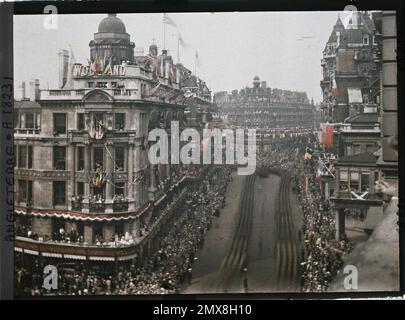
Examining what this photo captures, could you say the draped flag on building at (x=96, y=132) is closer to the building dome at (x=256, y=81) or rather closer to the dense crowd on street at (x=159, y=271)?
the dense crowd on street at (x=159, y=271)

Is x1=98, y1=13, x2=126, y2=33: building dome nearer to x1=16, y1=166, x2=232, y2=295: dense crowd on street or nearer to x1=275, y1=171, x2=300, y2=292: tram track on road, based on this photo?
x1=16, y1=166, x2=232, y2=295: dense crowd on street

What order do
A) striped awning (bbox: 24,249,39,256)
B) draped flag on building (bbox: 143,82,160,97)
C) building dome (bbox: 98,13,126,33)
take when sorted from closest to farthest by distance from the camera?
building dome (bbox: 98,13,126,33), striped awning (bbox: 24,249,39,256), draped flag on building (bbox: 143,82,160,97)

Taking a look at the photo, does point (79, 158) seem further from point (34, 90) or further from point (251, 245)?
point (251, 245)

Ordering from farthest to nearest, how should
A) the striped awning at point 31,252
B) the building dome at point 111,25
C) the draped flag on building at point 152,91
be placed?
the draped flag on building at point 152,91 → the striped awning at point 31,252 → the building dome at point 111,25

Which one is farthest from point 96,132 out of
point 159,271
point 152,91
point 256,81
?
point 256,81

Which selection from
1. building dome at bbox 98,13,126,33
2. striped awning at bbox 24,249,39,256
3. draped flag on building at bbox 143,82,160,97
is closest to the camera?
→ building dome at bbox 98,13,126,33

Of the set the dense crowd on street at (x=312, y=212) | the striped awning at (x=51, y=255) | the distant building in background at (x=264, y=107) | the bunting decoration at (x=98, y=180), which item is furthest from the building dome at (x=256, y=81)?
the striped awning at (x=51, y=255)

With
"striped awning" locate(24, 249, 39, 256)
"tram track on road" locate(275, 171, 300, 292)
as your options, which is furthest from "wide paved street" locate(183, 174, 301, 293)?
"striped awning" locate(24, 249, 39, 256)
